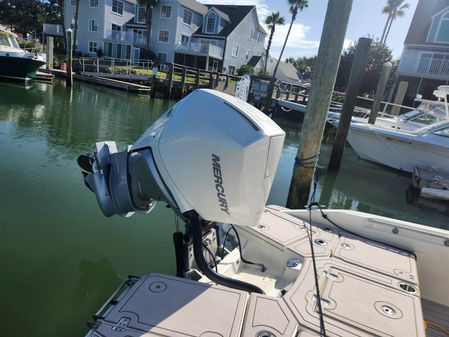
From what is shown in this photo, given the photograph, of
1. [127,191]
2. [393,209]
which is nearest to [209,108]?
[127,191]

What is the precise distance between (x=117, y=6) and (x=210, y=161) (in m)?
33.4

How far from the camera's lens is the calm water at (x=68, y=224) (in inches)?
104

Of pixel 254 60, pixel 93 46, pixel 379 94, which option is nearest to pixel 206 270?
pixel 379 94

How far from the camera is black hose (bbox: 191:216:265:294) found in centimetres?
190

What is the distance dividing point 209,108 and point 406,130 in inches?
335

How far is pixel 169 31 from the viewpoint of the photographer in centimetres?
2881

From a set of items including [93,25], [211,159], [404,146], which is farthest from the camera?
[93,25]

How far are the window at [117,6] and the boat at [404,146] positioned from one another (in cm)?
2808

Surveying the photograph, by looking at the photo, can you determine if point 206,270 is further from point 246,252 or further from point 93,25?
point 93,25

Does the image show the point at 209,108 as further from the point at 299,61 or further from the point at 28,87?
the point at 299,61

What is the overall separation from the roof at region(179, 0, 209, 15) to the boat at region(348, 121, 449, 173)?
24271mm

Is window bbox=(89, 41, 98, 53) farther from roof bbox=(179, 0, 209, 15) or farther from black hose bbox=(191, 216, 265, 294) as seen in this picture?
black hose bbox=(191, 216, 265, 294)

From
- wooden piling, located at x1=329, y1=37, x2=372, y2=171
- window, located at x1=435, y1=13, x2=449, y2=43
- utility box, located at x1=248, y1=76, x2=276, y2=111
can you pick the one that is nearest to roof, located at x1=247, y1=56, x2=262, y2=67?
window, located at x1=435, y1=13, x2=449, y2=43

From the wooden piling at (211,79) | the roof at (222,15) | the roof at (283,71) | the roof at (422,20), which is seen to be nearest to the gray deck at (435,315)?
the wooden piling at (211,79)
